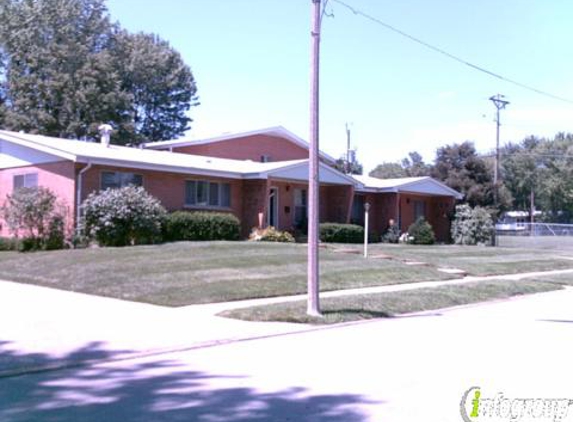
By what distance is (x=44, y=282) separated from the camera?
17375mm

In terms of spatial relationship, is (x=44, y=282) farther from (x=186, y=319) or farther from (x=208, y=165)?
(x=208, y=165)

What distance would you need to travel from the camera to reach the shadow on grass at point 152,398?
21.0ft

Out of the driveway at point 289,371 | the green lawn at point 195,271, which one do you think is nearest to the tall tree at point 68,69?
the green lawn at point 195,271

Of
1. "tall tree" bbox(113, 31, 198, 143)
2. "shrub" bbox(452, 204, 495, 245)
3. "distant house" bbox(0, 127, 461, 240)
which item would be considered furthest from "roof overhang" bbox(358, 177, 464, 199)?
"tall tree" bbox(113, 31, 198, 143)

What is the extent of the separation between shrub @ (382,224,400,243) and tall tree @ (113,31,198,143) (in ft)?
87.1

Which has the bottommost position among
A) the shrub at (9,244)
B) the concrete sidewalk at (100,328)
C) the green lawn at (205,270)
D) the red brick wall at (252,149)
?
the concrete sidewalk at (100,328)

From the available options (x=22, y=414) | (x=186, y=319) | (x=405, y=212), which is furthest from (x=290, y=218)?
(x=22, y=414)

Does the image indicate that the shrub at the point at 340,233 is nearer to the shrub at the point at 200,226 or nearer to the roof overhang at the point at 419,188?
the roof overhang at the point at 419,188

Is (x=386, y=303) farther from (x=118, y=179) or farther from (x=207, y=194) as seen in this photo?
(x=207, y=194)

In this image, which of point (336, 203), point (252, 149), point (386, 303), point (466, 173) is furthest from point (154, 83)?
point (386, 303)

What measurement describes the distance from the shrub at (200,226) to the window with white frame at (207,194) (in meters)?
1.26

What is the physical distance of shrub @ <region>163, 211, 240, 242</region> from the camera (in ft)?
83.3

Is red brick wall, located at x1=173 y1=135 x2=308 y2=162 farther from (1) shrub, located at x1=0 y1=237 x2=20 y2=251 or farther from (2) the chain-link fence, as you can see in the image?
(2) the chain-link fence

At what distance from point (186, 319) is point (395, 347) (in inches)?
161
